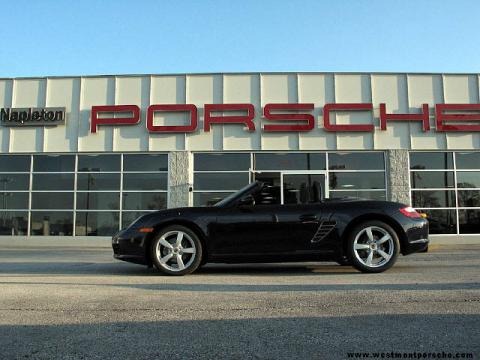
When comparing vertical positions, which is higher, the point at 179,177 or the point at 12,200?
the point at 179,177

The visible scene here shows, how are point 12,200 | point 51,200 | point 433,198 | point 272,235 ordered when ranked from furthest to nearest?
point 12,200, point 51,200, point 433,198, point 272,235

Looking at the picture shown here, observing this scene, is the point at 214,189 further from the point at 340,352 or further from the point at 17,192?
the point at 340,352

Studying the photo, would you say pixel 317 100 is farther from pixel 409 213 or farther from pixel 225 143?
pixel 409 213

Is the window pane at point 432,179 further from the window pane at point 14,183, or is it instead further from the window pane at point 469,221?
the window pane at point 14,183

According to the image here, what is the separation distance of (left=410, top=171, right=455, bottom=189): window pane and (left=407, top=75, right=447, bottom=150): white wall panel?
85 cm

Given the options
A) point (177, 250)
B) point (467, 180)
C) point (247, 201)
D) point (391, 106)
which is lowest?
point (177, 250)

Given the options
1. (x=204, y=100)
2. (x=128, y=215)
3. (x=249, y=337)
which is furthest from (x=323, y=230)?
(x=128, y=215)

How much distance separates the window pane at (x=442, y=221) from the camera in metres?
16.5

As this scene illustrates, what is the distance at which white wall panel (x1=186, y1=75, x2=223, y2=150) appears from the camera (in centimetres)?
1680

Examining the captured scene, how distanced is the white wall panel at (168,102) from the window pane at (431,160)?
7.52 meters

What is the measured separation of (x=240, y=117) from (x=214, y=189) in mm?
2502

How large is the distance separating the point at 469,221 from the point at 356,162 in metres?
4.08

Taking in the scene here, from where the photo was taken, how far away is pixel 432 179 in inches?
658

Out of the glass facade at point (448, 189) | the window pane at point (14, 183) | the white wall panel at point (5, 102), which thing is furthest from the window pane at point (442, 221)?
the white wall panel at point (5, 102)
